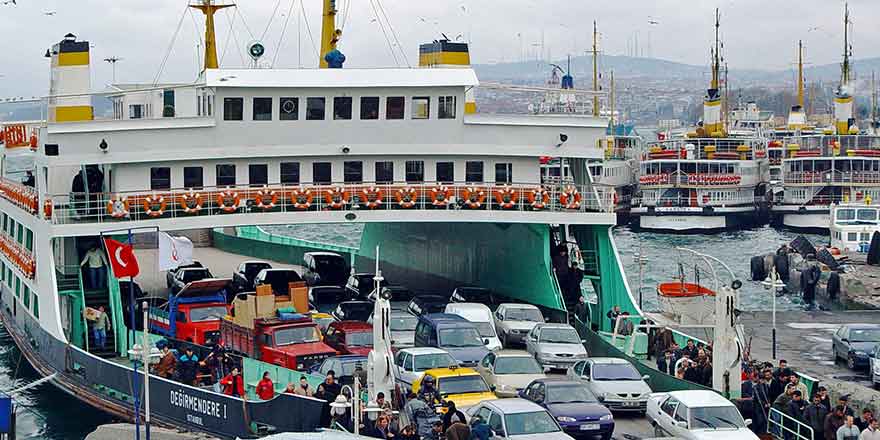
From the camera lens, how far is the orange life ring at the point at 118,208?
105 feet

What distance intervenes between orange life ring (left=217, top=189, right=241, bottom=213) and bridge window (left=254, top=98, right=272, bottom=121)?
2.20m

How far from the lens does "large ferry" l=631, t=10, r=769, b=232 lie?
103m

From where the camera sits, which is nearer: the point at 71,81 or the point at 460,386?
the point at 460,386

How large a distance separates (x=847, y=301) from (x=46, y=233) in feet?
132

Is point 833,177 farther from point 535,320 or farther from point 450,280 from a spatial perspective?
point 535,320

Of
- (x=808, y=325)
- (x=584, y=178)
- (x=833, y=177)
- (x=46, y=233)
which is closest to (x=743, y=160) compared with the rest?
(x=833, y=177)

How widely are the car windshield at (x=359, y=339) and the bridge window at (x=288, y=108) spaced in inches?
279

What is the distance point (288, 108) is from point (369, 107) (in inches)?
80.3

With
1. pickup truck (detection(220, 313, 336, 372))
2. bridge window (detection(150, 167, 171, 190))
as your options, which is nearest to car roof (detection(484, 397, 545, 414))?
pickup truck (detection(220, 313, 336, 372))

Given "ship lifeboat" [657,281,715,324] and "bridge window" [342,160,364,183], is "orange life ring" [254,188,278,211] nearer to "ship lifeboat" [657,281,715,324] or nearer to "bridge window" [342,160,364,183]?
"bridge window" [342,160,364,183]

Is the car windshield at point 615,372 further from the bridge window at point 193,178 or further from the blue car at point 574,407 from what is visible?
the bridge window at point 193,178

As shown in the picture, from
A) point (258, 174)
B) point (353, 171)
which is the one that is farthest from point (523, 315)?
point (258, 174)

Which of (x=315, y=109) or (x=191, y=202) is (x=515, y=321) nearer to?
(x=315, y=109)

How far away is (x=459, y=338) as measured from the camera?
2897 cm
